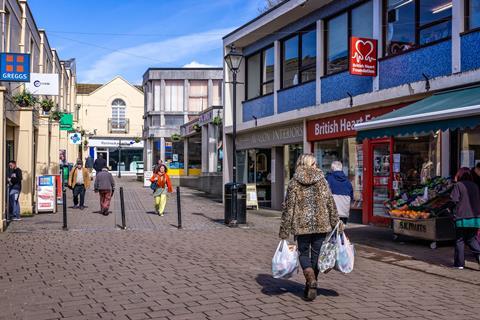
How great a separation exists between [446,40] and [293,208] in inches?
279

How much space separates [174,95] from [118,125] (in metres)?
18.8

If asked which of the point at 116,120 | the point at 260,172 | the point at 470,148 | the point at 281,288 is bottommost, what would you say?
the point at 281,288

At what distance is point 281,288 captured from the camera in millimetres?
7445

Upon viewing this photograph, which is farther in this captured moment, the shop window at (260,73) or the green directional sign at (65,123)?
the green directional sign at (65,123)

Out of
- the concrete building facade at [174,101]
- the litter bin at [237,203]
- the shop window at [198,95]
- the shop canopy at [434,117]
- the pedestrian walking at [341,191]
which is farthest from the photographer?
the shop window at [198,95]

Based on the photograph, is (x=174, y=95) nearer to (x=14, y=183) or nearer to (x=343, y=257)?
(x=14, y=183)

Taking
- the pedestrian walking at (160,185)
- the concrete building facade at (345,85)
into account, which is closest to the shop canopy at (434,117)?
the concrete building facade at (345,85)

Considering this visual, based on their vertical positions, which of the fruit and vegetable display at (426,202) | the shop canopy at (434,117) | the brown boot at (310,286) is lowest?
the brown boot at (310,286)

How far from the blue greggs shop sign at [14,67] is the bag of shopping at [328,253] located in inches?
407

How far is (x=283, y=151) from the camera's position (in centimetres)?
2116

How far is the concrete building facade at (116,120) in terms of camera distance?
57.8 m

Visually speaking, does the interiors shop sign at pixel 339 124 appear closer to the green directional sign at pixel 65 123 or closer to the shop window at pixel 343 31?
the shop window at pixel 343 31

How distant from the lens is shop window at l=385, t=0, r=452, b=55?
1243 centimetres

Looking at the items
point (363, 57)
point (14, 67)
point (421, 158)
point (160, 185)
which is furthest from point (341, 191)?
point (14, 67)
